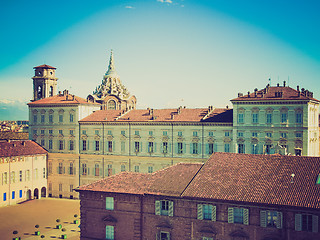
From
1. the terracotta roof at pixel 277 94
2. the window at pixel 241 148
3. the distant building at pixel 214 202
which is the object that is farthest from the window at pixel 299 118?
the distant building at pixel 214 202

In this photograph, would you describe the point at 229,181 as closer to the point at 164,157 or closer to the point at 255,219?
the point at 255,219

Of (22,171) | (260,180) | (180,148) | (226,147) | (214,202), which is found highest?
(226,147)

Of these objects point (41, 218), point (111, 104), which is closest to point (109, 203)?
point (41, 218)

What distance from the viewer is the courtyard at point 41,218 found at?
167ft

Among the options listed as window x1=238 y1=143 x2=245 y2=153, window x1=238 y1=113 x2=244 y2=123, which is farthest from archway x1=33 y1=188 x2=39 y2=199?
window x1=238 y1=113 x2=244 y2=123

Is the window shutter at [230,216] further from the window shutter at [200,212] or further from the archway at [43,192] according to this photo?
the archway at [43,192]

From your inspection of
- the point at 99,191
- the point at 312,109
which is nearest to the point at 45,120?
the point at 99,191

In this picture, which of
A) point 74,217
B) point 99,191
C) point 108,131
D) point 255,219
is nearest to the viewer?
point 255,219

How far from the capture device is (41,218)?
57688mm

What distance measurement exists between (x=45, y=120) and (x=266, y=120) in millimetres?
39862

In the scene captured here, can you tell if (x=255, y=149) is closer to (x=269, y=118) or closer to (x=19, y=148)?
(x=269, y=118)

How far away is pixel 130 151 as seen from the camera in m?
67.1

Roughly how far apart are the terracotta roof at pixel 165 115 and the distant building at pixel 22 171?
34.5ft

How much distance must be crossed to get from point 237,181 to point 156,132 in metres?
30.3
